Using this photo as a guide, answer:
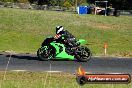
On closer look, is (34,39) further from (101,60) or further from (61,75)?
(61,75)

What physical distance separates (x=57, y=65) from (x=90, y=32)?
2195 centimetres

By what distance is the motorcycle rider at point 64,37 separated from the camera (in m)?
21.2

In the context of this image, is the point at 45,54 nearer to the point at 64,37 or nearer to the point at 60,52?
the point at 60,52

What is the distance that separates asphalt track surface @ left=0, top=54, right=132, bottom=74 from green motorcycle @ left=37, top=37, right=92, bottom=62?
0.97 feet

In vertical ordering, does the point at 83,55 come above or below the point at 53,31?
above

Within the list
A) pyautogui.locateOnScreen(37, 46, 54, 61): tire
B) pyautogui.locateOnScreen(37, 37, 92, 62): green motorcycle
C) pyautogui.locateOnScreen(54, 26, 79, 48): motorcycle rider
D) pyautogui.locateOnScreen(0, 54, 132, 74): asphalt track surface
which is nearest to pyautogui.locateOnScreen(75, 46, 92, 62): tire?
pyautogui.locateOnScreen(37, 37, 92, 62): green motorcycle

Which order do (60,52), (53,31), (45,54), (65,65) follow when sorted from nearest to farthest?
(65,65) < (45,54) < (60,52) < (53,31)

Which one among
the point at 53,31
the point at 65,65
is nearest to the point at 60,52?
the point at 65,65

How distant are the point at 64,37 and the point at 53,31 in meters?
19.8

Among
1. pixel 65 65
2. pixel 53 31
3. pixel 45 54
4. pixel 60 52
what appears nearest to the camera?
pixel 65 65

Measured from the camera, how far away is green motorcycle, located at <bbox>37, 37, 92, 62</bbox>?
21328 mm

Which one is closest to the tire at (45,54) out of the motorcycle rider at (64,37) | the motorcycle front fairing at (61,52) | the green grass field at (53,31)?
the motorcycle front fairing at (61,52)

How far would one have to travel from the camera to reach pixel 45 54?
70.0ft

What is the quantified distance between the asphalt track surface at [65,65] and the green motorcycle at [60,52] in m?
0.30
